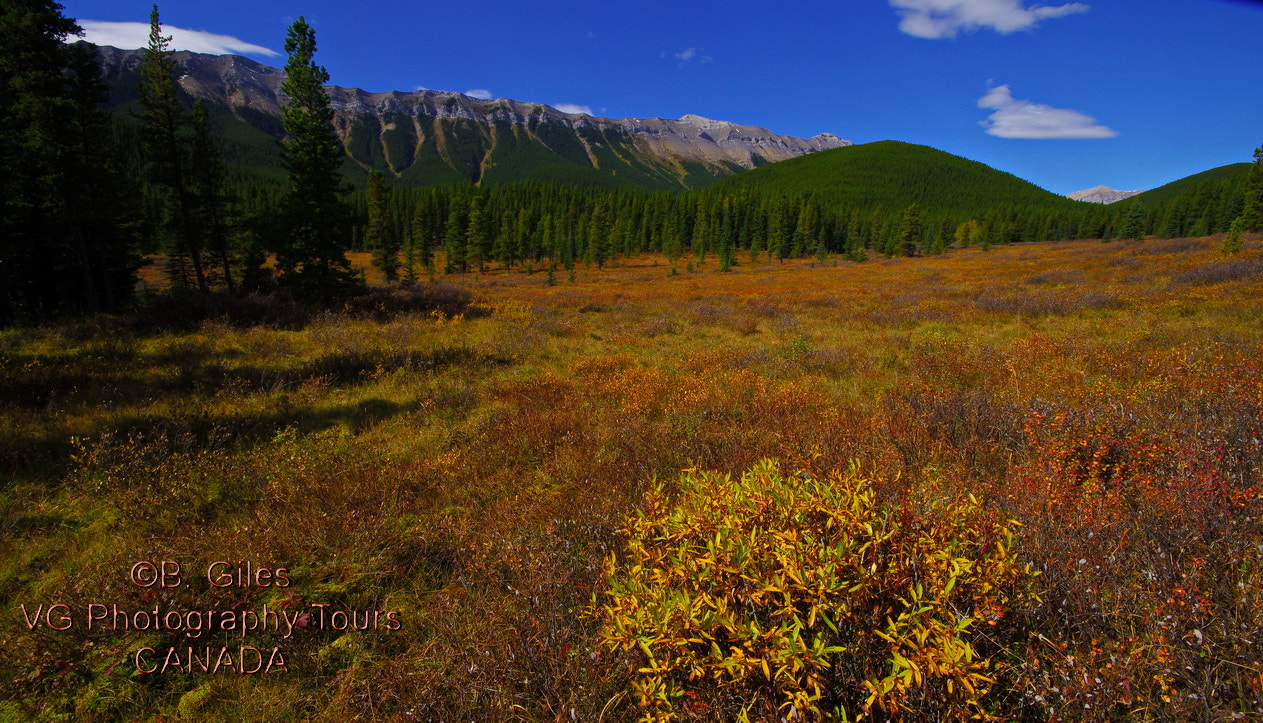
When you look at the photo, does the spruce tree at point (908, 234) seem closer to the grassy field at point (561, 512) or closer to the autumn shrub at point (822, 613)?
the grassy field at point (561, 512)

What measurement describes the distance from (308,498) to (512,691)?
342 cm

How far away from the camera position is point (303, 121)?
1828 centimetres

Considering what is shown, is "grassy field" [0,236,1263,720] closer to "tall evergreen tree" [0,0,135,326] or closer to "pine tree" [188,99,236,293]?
"tall evergreen tree" [0,0,135,326]

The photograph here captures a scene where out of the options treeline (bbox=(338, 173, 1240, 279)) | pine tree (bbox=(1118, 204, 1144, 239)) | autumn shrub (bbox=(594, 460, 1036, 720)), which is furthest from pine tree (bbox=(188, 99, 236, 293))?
pine tree (bbox=(1118, 204, 1144, 239))

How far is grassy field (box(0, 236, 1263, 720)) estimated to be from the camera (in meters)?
2.14

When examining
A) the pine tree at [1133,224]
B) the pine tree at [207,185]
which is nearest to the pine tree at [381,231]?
the pine tree at [207,185]

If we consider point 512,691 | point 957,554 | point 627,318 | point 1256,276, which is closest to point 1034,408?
point 957,554

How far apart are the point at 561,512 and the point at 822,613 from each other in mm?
2814

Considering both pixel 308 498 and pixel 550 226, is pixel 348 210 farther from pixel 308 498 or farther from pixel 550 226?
pixel 550 226

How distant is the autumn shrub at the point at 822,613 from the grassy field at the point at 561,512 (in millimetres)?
34

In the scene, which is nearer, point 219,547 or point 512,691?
Answer: point 512,691

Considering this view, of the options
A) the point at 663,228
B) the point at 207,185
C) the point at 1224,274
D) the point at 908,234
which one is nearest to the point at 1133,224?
the point at 908,234

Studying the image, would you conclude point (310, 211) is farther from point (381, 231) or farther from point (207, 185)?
point (381, 231)

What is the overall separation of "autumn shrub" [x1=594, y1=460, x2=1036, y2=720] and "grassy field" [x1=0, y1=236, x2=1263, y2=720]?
0.11 feet
